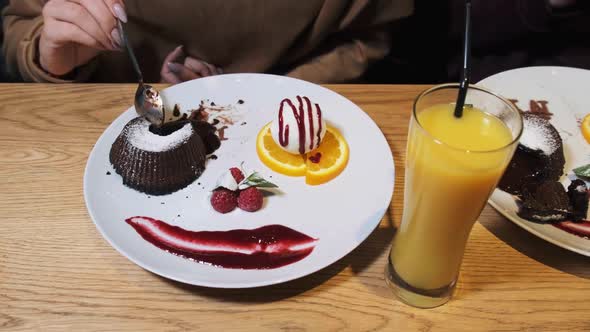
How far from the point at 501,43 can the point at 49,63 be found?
148 centimetres

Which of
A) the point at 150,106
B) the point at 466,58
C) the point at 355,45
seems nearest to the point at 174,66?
the point at 150,106

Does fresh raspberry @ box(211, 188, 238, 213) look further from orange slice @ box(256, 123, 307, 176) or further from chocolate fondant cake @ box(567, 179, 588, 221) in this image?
chocolate fondant cake @ box(567, 179, 588, 221)

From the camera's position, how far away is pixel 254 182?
111 cm

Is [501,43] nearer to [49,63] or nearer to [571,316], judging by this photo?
[571,316]

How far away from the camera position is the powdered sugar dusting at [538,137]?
1.12 meters

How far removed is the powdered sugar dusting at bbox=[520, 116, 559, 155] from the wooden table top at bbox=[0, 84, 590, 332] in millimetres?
175

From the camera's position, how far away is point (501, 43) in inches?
71.9

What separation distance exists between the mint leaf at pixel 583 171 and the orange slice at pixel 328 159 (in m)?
0.52

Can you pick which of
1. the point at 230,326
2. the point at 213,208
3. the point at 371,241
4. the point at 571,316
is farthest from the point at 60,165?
the point at 571,316

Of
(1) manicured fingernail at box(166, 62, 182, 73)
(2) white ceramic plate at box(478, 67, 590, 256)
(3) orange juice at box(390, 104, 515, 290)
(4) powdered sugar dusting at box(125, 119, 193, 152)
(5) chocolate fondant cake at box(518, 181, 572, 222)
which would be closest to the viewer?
(3) orange juice at box(390, 104, 515, 290)

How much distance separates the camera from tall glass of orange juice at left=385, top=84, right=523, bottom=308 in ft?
2.47

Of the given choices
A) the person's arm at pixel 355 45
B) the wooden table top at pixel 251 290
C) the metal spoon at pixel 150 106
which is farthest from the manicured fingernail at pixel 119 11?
the person's arm at pixel 355 45

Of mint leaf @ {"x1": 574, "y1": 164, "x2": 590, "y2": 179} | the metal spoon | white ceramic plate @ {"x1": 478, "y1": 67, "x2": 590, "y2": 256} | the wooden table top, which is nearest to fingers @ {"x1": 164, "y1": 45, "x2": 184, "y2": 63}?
the metal spoon

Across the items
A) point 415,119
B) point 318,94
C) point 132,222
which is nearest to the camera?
point 415,119
